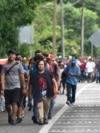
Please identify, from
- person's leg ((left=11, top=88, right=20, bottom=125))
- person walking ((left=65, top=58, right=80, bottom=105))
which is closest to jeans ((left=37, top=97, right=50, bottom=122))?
person's leg ((left=11, top=88, right=20, bottom=125))

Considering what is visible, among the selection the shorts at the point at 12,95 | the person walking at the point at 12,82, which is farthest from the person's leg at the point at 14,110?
the shorts at the point at 12,95

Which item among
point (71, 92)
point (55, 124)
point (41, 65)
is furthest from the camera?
point (71, 92)

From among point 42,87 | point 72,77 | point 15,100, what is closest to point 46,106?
point 42,87

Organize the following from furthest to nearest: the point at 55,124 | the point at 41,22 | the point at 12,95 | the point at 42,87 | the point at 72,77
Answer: the point at 41,22
the point at 72,77
the point at 55,124
the point at 12,95
the point at 42,87

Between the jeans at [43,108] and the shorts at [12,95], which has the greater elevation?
the shorts at [12,95]

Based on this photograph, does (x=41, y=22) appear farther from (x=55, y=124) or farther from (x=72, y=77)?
(x=55, y=124)

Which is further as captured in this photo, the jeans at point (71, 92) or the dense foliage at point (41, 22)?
the jeans at point (71, 92)

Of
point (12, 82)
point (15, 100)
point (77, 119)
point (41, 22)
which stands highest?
point (41, 22)

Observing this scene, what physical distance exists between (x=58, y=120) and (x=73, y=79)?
5718mm

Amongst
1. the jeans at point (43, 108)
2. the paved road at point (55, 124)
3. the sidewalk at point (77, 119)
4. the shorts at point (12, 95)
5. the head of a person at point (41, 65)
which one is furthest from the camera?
the shorts at point (12, 95)

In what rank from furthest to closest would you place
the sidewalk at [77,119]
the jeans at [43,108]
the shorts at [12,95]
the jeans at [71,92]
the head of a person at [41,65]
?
the jeans at [71,92] → the shorts at [12,95] → the jeans at [43,108] → the head of a person at [41,65] → the sidewalk at [77,119]

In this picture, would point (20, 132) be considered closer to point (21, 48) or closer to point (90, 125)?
point (90, 125)

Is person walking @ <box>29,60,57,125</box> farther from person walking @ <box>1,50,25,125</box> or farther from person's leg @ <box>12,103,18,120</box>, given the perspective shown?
person's leg @ <box>12,103,18,120</box>

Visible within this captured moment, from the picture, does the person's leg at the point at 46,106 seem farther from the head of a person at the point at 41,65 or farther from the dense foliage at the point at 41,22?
the dense foliage at the point at 41,22
